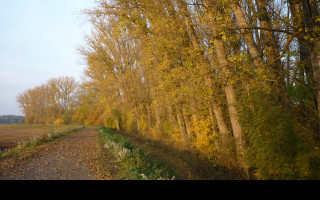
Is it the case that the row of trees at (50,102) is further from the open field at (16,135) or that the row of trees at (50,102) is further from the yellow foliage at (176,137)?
the yellow foliage at (176,137)

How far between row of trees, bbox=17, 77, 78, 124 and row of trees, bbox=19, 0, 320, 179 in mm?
48931

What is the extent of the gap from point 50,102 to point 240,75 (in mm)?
65740

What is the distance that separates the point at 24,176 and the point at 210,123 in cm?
857

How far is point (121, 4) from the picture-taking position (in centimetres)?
1006

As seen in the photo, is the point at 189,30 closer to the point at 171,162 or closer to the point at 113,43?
the point at 171,162

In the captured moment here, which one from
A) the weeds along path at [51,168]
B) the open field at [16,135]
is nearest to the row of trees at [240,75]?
the weeds along path at [51,168]

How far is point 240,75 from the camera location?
22.3 feet

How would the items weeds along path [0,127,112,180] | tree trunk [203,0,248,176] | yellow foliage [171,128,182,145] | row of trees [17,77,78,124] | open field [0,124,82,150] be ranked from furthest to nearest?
row of trees [17,77,78,124] < yellow foliage [171,128,182,145] < open field [0,124,82,150] < tree trunk [203,0,248,176] < weeds along path [0,127,112,180]

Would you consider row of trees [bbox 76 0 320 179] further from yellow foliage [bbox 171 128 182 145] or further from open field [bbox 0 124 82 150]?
open field [bbox 0 124 82 150]

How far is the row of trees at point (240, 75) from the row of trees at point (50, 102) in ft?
161

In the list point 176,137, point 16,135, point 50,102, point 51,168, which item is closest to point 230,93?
point 51,168

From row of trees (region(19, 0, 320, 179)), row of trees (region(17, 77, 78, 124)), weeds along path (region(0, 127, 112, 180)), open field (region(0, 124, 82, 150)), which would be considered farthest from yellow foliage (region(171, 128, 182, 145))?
row of trees (region(17, 77, 78, 124))

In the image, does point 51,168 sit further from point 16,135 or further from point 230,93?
point 16,135

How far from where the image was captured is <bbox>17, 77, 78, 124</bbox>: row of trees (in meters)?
57.8
